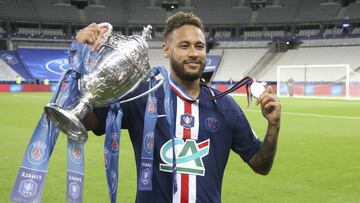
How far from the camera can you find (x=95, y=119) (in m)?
2.21

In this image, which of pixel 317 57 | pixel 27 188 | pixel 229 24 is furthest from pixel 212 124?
pixel 229 24

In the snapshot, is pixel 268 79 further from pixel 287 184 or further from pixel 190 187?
pixel 190 187

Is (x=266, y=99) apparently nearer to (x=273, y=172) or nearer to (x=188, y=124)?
(x=188, y=124)

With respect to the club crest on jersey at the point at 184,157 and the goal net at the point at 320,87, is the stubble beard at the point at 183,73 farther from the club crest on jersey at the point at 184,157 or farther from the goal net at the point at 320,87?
the goal net at the point at 320,87

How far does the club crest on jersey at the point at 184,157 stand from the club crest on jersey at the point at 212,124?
11cm

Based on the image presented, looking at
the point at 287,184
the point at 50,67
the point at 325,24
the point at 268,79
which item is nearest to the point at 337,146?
the point at 287,184

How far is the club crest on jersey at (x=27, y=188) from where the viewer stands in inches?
78.5

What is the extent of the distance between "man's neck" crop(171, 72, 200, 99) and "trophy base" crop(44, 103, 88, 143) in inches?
25.5

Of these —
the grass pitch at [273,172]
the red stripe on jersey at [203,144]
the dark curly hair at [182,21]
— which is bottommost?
the grass pitch at [273,172]

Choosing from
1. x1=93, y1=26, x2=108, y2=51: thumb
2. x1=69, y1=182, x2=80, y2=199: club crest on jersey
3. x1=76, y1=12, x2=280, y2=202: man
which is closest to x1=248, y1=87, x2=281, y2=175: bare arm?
x1=76, y1=12, x2=280, y2=202: man

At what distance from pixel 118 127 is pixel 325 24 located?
47.5m

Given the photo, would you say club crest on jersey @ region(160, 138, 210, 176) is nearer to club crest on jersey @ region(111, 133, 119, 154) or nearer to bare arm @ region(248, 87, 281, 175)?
club crest on jersey @ region(111, 133, 119, 154)

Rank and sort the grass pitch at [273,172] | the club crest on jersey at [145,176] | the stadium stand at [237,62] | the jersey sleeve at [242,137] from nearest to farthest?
1. the club crest on jersey at [145,176]
2. the jersey sleeve at [242,137]
3. the grass pitch at [273,172]
4. the stadium stand at [237,62]

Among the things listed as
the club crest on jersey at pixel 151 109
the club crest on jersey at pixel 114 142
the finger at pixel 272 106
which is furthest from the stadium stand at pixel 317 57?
the club crest on jersey at pixel 114 142
